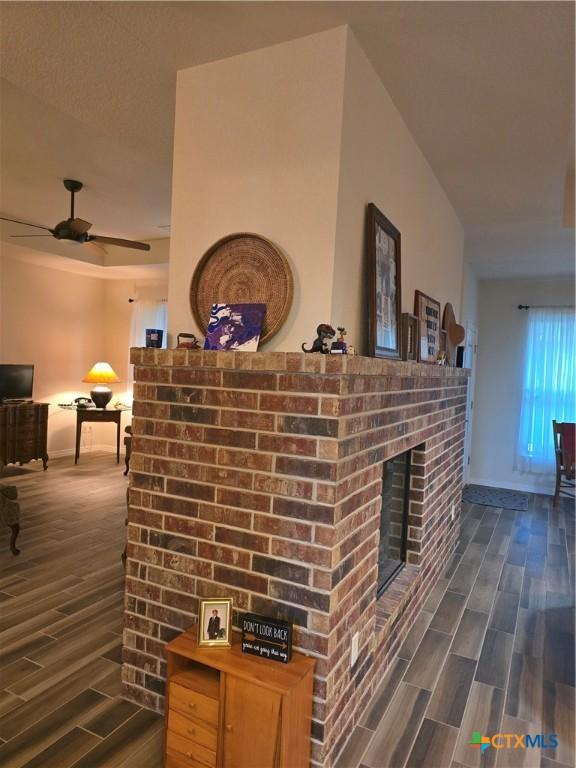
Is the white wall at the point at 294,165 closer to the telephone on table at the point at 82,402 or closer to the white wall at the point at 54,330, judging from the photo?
the white wall at the point at 54,330

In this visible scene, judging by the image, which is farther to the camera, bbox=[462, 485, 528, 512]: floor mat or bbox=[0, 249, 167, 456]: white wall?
bbox=[0, 249, 167, 456]: white wall

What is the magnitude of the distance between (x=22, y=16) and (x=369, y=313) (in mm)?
1666

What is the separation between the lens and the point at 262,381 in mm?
1680

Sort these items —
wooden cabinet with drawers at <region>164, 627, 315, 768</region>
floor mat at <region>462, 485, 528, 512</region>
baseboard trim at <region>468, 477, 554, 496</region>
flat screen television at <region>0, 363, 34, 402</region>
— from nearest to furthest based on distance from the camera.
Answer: wooden cabinet with drawers at <region>164, 627, 315, 768</region> < floor mat at <region>462, 485, 528, 512</region> < flat screen television at <region>0, 363, 34, 402</region> < baseboard trim at <region>468, 477, 554, 496</region>

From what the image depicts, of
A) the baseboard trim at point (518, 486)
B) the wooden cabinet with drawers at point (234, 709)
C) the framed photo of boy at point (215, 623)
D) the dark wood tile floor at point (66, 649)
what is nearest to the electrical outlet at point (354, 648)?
the wooden cabinet with drawers at point (234, 709)

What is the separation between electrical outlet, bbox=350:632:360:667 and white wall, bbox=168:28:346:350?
44.3 inches

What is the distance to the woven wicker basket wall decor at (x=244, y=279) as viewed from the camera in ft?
5.90

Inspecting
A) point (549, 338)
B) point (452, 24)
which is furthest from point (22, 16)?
point (549, 338)

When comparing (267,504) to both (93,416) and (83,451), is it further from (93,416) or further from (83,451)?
(83,451)

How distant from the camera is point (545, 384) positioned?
5859 mm

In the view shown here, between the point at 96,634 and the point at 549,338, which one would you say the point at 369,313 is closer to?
the point at 96,634

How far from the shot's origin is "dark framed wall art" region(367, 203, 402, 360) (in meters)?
1.99

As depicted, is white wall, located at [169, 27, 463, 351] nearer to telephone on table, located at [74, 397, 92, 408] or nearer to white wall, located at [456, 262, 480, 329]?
white wall, located at [456, 262, 480, 329]

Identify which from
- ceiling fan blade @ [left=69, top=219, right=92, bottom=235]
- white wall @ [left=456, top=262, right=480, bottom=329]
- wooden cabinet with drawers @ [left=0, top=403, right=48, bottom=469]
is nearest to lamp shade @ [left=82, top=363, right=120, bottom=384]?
wooden cabinet with drawers @ [left=0, top=403, right=48, bottom=469]
